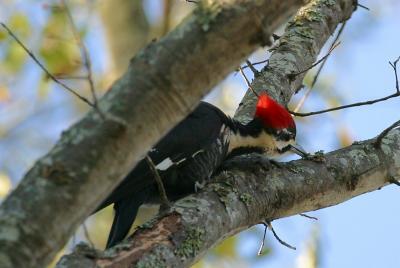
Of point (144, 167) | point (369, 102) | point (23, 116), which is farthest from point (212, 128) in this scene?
point (23, 116)

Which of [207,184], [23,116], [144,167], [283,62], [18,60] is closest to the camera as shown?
[207,184]

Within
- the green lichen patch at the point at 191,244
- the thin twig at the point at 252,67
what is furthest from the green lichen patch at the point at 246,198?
the thin twig at the point at 252,67

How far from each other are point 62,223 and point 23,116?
651 centimetres

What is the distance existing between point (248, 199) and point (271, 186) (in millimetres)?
164

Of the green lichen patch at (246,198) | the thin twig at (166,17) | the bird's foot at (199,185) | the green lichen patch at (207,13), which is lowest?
the green lichen patch at (246,198)

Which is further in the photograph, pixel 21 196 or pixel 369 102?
pixel 369 102

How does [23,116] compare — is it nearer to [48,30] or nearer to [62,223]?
[48,30]

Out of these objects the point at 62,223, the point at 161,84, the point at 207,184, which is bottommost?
the point at 207,184

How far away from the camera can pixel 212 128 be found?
3281 mm

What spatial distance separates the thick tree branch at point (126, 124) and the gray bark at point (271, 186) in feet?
1.77

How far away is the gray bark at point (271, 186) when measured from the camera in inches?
87.0

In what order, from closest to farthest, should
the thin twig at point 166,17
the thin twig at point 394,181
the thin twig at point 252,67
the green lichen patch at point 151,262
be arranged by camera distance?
the green lichen patch at point 151,262
the thin twig at point 394,181
the thin twig at point 252,67
the thin twig at point 166,17

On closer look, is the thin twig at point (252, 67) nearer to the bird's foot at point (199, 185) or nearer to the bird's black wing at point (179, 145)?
the bird's black wing at point (179, 145)

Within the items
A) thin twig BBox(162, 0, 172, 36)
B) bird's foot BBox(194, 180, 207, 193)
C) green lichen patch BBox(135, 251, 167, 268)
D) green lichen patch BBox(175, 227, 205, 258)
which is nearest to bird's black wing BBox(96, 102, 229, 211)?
bird's foot BBox(194, 180, 207, 193)
